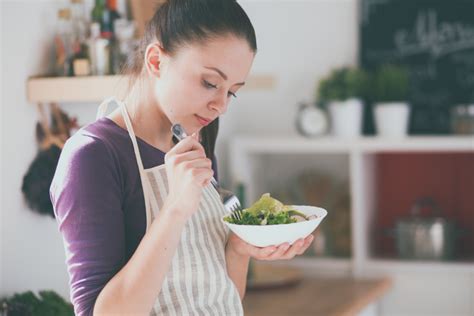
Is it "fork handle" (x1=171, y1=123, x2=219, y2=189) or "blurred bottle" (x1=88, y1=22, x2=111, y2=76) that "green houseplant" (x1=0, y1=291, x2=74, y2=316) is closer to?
"blurred bottle" (x1=88, y1=22, x2=111, y2=76)

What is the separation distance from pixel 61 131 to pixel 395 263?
58.4 inches

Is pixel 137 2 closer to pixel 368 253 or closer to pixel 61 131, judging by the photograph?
pixel 61 131

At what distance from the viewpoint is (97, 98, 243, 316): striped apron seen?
122 centimetres

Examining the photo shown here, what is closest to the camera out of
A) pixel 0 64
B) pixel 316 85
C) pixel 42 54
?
pixel 0 64

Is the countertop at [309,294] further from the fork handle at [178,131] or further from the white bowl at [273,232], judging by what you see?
the fork handle at [178,131]

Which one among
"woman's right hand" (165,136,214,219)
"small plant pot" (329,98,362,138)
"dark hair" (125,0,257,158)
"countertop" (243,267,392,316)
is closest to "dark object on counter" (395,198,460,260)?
"countertop" (243,267,392,316)

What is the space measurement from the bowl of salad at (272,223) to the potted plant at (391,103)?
Result: 1650 mm

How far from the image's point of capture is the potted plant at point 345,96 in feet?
9.95

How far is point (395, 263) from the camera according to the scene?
9.88ft

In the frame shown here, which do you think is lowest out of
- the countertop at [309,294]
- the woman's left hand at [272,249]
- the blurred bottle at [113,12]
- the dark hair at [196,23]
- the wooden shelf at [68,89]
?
the countertop at [309,294]

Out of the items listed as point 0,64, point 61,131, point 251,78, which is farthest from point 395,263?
point 0,64

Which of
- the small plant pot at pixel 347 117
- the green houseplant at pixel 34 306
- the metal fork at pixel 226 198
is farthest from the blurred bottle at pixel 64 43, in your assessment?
the small plant pot at pixel 347 117

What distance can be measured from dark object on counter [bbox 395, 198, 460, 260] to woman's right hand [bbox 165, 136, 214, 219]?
201 cm

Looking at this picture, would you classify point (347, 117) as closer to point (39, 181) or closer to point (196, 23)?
point (39, 181)
